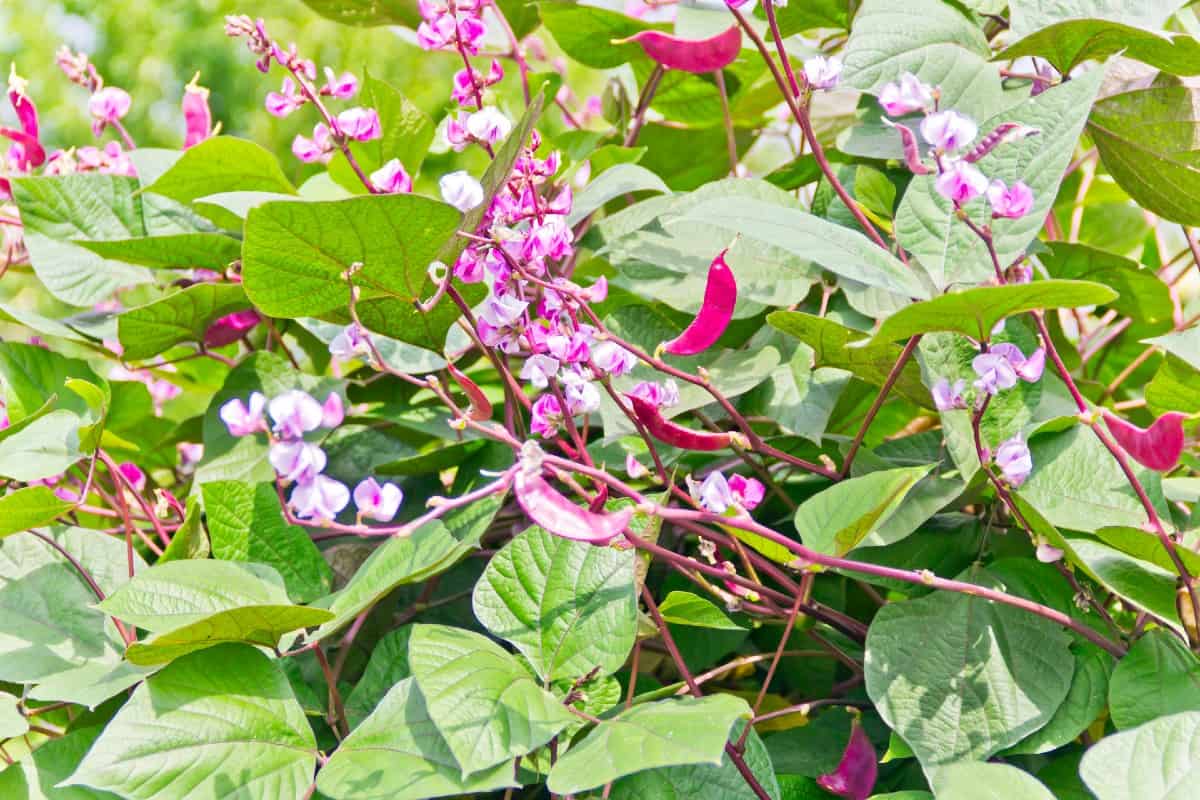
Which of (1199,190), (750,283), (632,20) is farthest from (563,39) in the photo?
(1199,190)

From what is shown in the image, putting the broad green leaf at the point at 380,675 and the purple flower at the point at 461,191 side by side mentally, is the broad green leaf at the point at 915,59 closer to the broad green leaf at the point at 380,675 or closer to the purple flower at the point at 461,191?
the purple flower at the point at 461,191

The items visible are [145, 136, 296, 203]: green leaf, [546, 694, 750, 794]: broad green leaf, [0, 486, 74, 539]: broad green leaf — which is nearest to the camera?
[546, 694, 750, 794]: broad green leaf

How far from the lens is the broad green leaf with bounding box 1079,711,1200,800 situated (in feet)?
1.15

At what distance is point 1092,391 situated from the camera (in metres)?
0.58

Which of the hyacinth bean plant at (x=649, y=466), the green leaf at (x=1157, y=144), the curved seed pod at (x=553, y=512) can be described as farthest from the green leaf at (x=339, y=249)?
the green leaf at (x=1157, y=144)

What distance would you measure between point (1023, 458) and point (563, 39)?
1.26ft

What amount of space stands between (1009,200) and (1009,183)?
0.04 m

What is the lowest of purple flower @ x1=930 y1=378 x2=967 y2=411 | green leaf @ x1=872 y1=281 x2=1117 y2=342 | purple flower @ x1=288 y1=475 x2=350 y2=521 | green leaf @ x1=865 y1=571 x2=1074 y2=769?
green leaf @ x1=865 y1=571 x2=1074 y2=769

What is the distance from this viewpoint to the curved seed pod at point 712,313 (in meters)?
0.42

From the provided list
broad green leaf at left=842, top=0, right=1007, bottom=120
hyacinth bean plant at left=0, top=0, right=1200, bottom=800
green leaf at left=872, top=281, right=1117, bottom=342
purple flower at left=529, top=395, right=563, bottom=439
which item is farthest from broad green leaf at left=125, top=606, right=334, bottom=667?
broad green leaf at left=842, top=0, right=1007, bottom=120

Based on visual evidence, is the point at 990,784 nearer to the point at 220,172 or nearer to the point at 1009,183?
the point at 1009,183

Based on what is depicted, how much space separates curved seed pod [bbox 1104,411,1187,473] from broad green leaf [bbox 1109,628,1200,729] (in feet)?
0.24

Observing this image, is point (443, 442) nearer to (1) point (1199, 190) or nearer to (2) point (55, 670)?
(2) point (55, 670)

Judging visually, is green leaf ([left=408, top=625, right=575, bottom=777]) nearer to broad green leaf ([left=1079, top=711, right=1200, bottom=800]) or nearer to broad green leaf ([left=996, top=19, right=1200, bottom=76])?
broad green leaf ([left=1079, top=711, right=1200, bottom=800])
